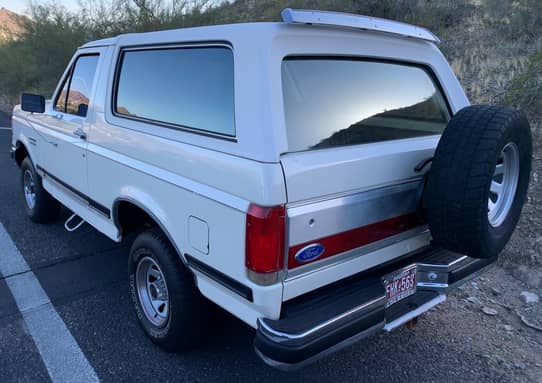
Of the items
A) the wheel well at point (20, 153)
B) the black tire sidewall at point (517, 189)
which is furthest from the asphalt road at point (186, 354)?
the wheel well at point (20, 153)

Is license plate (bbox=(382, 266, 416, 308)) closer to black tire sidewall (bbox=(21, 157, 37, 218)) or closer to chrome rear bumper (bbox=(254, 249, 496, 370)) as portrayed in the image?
chrome rear bumper (bbox=(254, 249, 496, 370))

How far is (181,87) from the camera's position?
8.63 feet

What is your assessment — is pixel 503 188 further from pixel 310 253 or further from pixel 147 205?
pixel 147 205

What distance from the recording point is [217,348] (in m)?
2.89

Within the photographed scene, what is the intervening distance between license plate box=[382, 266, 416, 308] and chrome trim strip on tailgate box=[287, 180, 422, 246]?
0.31 m

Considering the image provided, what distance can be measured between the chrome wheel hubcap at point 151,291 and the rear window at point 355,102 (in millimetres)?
1395

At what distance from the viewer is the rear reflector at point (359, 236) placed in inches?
80.0

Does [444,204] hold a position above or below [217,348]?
above

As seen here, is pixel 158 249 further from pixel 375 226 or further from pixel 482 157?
pixel 482 157

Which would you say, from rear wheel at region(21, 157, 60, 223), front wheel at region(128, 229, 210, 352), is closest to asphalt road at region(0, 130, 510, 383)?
front wheel at region(128, 229, 210, 352)

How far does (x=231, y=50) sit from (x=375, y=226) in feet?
3.82

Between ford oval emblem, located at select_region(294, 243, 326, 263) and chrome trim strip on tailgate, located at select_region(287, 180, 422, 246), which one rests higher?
chrome trim strip on tailgate, located at select_region(287, 180, 422, 246)

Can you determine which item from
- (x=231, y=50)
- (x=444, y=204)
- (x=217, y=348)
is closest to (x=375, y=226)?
(x=444, y=204)

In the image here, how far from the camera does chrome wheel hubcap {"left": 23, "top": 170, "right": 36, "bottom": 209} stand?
4.86m
